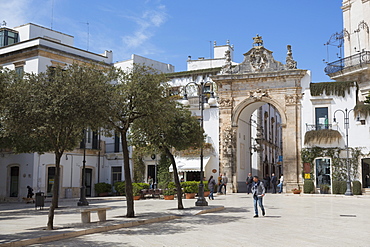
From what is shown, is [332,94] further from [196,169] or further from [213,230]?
[213,230]

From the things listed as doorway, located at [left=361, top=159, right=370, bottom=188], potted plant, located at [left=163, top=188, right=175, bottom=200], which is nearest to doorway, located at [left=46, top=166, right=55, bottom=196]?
potted plant, located at [left=163, top=188, right=175, bottom=200]

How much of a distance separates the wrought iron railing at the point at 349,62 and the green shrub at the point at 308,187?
9796 millimetres

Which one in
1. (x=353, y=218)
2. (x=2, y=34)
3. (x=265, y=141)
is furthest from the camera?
(x=265, y=141)

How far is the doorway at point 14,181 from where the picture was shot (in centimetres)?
3250

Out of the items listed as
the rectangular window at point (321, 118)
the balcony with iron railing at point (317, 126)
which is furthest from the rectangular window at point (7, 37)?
the rectangular window at point (321, 118)

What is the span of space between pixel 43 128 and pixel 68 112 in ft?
2.97

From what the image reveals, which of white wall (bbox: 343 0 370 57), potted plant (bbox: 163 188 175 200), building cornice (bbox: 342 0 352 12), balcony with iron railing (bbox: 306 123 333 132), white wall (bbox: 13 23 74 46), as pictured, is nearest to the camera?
potted plant (bbox: 163 188 175 200)

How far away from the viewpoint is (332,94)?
32438 millimetres

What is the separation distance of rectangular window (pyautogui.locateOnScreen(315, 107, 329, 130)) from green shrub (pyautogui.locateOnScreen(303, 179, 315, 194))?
431 cm

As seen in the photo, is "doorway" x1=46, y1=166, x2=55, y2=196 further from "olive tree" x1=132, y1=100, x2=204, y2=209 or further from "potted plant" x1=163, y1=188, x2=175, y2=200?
"olive tree" x1=132, y1=100, x2=204, y2=209

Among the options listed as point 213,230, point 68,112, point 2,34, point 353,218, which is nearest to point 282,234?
point 213,230

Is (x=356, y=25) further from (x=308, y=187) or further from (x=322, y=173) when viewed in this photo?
(x=308, y=187)

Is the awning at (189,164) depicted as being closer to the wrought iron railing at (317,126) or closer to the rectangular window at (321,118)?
the wrought iron railing at (317,126)

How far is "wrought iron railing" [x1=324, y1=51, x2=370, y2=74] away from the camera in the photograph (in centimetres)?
3312
